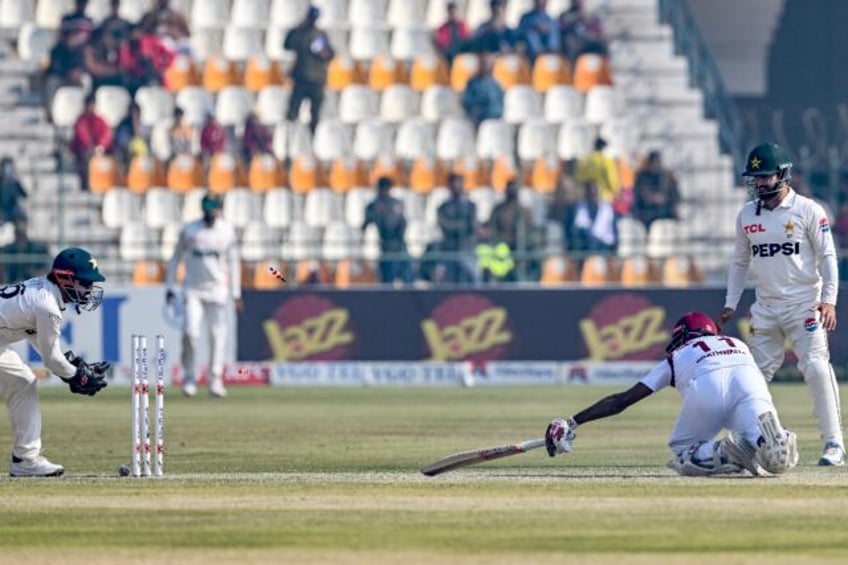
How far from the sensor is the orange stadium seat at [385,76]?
30797mm

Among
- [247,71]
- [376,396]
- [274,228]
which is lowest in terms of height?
[376,396]

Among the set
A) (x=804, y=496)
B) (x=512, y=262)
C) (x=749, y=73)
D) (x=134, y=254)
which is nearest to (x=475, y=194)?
(x=512, y=262)

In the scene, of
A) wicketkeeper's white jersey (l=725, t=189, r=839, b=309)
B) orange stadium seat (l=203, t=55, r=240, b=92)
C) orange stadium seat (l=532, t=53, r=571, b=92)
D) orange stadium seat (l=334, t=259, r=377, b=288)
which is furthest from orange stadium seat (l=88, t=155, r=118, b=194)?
wicketkeeper's white jersey (l=725, t=189, r=839, b=309)

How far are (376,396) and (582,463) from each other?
9.61 m

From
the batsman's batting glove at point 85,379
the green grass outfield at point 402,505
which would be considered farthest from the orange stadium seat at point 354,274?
the batsman's batting glove at point 85,379

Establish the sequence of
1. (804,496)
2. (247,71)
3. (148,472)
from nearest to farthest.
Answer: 1. (804,496)
2. (148,472)
3. (247,71)

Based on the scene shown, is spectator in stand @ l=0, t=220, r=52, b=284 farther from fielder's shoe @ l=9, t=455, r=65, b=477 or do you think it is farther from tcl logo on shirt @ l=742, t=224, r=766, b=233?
tcl logo on shirt @ l=742, t=224, r=766, b=233

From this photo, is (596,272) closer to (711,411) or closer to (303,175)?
(303,175)

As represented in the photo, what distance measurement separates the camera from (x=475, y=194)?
28.7 metres

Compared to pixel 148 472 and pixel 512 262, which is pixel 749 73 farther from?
pixel 148 472

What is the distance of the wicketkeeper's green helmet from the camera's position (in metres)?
13.2

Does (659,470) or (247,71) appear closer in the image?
(659,470)

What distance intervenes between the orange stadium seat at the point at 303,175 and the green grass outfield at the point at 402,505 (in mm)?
11612

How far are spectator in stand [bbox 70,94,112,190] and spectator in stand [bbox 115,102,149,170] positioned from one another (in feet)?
0.73
